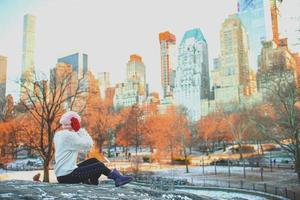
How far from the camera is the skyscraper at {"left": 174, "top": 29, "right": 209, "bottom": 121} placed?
91.2 m

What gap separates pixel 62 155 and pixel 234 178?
16.3 meters

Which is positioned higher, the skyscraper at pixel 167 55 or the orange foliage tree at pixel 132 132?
the skyscraper at pixel 167 55

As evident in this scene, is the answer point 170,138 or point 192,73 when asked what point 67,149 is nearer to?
point 170,138

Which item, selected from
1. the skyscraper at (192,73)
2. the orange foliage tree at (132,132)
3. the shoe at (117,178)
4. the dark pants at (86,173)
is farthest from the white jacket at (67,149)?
the skyscraper at (192,73)

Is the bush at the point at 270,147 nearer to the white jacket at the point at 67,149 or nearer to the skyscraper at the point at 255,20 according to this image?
the white jacket at the point at 67,149

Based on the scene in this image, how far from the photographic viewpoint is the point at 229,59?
9856cm

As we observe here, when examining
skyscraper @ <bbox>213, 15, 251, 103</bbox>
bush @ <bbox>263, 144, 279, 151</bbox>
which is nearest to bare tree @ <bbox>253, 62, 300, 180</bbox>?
bush @ <bbox>263, 144, 279, 151</bbox>

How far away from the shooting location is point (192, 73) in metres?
97.8

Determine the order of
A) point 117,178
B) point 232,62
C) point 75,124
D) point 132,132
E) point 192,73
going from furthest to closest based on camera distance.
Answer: point 192,73 < point 232,62 < point 132,132 < point 75,124 < point 117,178

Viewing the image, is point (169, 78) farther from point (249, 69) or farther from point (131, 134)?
point (131, 134)

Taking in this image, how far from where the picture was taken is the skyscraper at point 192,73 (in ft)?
299

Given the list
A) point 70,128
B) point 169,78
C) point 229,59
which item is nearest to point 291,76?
point 70,128

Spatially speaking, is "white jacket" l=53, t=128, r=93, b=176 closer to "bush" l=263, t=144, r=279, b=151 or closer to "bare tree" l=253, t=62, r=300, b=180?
"bare tree" l=253, t=62, r=300, b=180

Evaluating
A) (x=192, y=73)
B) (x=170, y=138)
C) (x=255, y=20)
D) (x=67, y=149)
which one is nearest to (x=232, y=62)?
(x=192, y=73)
